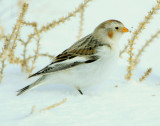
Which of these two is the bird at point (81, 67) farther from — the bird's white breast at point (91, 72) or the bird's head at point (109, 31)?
the bird's head at point (109, 31)

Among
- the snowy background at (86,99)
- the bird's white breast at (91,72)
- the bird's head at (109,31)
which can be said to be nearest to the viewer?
the snowy background at (86,99)

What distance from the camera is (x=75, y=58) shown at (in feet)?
12.7

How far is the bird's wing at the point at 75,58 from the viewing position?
383 centimetres

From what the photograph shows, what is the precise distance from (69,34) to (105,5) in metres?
1.57

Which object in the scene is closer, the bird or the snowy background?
the snowy background

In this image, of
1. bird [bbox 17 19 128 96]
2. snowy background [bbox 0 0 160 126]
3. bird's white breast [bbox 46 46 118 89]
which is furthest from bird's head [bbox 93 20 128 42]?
snowy background [bbox 0 0 160 126]

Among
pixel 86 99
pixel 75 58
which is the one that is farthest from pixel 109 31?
pixel 86 99

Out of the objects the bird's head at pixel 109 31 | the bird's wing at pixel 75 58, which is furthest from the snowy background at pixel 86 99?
the bird's head at pixel 109 31

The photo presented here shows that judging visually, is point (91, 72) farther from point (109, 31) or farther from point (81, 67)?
point (109, 31)

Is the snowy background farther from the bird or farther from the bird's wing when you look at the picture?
the bird's wing

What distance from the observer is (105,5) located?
24.8 ft

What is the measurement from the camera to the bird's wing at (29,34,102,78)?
151 inches

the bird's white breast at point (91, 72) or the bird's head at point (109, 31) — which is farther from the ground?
the bird's head at point (109, 31)

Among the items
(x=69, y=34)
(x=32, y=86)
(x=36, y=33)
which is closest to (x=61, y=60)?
(x=32, y=86)
